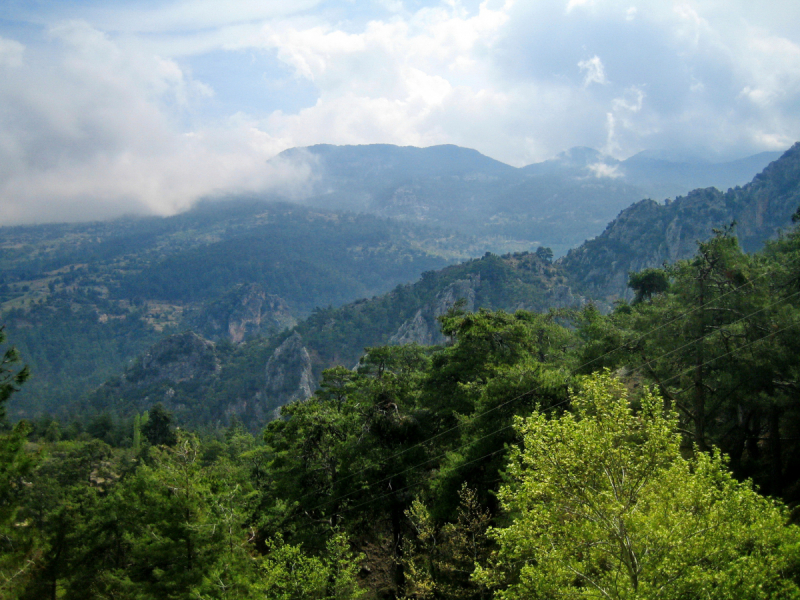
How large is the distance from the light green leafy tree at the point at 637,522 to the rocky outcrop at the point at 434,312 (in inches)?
6741

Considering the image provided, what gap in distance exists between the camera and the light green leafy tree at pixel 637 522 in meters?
11.3

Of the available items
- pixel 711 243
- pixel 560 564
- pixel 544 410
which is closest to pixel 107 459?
pixel 544 410

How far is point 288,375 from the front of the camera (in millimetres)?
189625

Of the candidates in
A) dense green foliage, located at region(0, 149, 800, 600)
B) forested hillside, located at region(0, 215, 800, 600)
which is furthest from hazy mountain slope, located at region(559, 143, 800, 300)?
forested hillside, located at region(0, 215, 800, 600)

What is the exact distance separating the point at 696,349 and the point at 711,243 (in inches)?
251

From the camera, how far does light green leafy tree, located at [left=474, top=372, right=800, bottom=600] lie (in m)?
11.3

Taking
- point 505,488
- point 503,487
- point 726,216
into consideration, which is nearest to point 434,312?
point 726,216

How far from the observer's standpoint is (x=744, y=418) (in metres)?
26.1

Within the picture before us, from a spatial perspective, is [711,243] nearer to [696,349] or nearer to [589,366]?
[696,349]

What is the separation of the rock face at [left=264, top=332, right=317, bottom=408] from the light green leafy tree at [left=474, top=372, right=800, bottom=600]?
173 metres

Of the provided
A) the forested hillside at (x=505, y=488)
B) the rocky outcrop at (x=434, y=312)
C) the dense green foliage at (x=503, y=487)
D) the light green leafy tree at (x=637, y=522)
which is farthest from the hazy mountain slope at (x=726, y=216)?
the light green leafy tree at (x=637, y=522)

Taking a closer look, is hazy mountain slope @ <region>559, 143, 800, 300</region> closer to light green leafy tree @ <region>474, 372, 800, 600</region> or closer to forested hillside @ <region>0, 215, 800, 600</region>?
forested hillside @ <region>0, 215, 800, 600</region>

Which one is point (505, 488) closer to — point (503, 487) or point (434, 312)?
point (503, 487)

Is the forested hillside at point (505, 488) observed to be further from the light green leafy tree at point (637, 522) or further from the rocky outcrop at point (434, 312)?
the rocky outcrop at point (434, 312)
